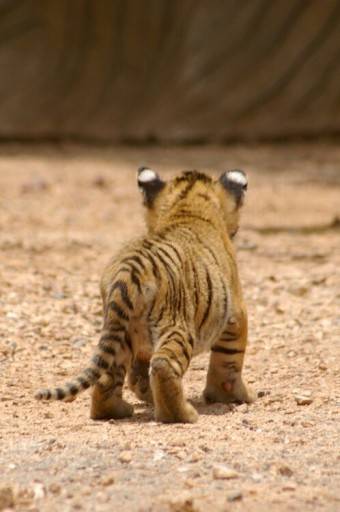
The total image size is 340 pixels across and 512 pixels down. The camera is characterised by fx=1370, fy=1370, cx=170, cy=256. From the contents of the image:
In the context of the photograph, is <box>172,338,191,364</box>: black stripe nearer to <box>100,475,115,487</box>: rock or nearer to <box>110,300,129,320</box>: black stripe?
<box>110,300,129,320</box>: black stripe

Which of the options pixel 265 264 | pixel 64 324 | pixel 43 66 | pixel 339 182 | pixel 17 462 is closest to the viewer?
pixel 17 462

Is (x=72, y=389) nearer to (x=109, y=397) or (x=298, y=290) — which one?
(x=109, y=397)

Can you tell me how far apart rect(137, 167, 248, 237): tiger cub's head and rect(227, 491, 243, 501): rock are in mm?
2136

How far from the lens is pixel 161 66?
14.9 metres

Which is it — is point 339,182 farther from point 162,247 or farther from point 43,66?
point 162,247

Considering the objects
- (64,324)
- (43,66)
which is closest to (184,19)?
(43,66)

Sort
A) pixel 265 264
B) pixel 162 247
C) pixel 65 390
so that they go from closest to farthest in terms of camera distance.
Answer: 1. pixel 65 390
2. pixel 162 247
3. pixel 265 264

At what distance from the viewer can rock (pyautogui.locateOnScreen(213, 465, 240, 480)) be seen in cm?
444

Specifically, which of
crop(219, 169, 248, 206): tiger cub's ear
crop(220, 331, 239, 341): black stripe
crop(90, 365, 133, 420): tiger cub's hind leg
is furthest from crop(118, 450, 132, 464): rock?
crop(219, 169, 248, 206): tiger cub's ear

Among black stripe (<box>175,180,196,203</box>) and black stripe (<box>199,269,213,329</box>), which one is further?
black stripe (<box>175,180,196,203</box>)

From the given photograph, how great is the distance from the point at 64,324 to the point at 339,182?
6.22 meters

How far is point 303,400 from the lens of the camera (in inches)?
227

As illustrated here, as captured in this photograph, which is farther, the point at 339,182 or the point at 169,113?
the point at 169,113

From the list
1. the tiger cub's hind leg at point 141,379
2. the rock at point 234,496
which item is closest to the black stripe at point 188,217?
the tiger cub's hind leg at point 141,379
